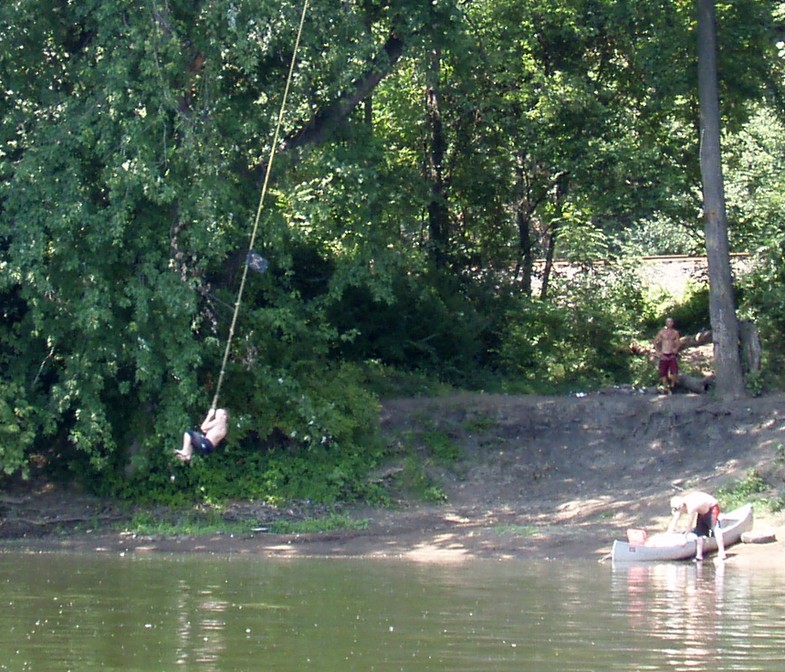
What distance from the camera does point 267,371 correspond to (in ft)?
66.4

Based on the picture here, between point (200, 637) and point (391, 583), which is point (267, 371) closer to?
point (391, 583)

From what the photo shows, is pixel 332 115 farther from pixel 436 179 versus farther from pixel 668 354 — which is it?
pixel 668 354

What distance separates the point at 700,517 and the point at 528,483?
472cm

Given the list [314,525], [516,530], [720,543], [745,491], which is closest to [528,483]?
[516,530]

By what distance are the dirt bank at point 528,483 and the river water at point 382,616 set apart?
45.7 inches

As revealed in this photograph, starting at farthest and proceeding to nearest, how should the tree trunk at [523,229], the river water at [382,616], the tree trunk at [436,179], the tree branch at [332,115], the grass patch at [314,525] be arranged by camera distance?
the tree trunk at [523,229] → the tree trunk at [436,179] → the tree branch at [332,115] → the grass patch at [314,525] → the river water at [382,616]

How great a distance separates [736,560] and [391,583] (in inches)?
208

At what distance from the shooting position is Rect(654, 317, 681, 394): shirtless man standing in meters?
24.2

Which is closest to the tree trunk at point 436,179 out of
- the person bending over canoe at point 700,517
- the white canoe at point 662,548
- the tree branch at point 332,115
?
the tree branch at point 332,115

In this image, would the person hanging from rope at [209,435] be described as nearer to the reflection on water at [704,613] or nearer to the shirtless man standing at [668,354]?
the reflection on water at [704,613]

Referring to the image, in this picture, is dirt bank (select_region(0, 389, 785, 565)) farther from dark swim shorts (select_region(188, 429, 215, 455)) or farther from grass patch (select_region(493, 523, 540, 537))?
dark swim shorts (select_region(188, 429, 215, 455))

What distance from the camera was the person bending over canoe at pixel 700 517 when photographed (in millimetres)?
17359

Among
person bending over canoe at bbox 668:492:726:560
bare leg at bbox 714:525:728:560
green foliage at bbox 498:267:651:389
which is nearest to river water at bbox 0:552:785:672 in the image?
bare leg at bbox 714:525:728:560

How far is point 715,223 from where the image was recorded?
23234 mm
